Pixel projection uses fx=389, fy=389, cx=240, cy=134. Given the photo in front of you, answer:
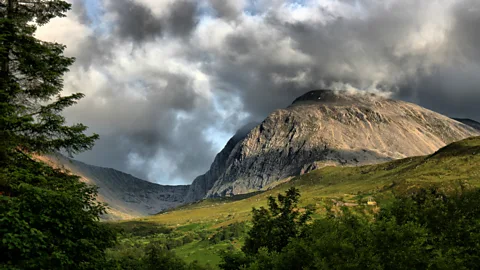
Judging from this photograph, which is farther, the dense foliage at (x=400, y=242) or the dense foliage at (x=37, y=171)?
the dense foliage at (x=400, y=242)

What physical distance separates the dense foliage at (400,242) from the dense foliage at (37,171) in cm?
1612

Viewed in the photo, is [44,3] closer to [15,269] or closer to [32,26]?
[32,26]

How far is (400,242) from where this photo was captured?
25.8 meters

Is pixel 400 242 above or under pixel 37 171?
under

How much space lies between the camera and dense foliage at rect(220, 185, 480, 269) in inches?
967

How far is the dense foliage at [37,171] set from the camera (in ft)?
55.5

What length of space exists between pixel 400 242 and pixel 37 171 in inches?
926

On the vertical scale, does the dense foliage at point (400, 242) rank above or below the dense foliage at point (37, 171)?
below

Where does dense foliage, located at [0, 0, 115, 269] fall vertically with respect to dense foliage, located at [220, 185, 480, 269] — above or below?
above

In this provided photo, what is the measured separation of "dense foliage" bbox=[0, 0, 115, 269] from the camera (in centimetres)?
1691

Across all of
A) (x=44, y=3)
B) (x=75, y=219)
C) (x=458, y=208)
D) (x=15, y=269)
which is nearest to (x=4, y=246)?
(x=15, y=269)

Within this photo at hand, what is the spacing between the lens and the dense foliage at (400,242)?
2456 centimetres

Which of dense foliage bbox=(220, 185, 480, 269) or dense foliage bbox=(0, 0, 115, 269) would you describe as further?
dense foliage bbox=(220, 185, 480, 269)

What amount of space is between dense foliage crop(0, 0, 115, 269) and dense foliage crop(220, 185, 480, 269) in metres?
16.1
